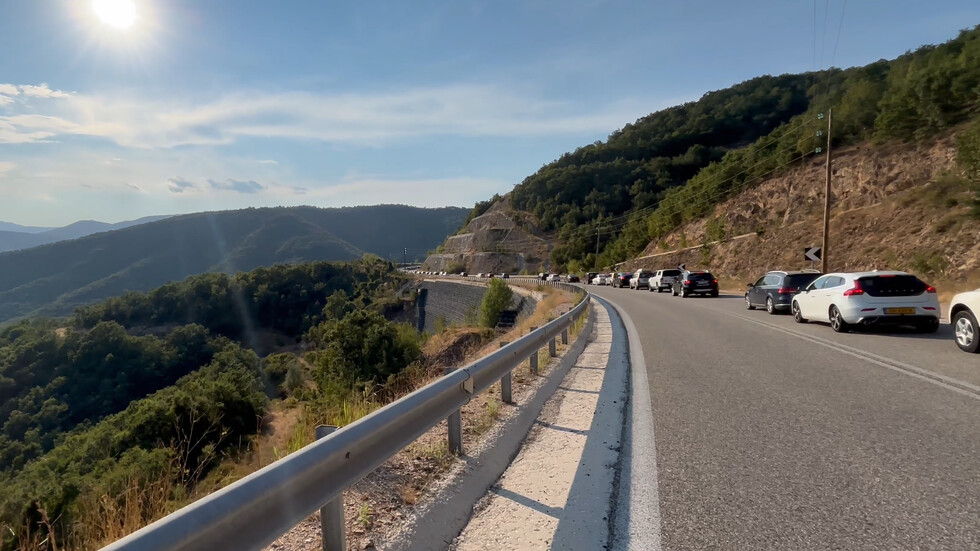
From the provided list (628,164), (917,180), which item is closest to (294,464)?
(917,180)

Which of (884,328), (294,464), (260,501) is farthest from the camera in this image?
(884,328)

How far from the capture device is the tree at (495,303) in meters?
50.8

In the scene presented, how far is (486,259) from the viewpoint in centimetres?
11781

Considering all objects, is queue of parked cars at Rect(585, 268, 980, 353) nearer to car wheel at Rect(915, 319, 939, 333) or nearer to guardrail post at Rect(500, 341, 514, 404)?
car wheel at Rect(915, 319, 939, 333)

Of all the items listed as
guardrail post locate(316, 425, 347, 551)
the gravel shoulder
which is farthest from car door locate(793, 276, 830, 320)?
guardrail post locate(316, 425, 347, 551)

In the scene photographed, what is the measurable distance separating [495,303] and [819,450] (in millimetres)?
47693

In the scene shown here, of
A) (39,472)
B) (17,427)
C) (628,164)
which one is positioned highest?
(628,164)

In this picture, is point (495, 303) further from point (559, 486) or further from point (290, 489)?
point (290, 489)

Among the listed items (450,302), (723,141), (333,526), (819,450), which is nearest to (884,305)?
(819,450)

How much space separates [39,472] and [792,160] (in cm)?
5920

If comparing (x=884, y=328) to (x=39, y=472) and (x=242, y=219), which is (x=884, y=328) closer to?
(x=39, y=472)

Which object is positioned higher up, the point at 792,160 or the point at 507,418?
the point at 792,160

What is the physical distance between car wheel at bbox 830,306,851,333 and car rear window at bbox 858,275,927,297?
83 cm

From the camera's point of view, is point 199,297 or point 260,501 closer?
point 260,501
